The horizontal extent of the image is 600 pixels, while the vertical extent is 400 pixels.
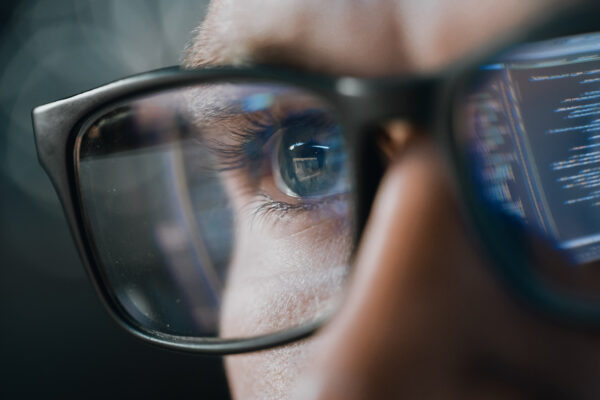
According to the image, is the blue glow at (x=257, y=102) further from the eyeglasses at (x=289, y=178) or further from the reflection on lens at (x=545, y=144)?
the reflection on lens at (x=545, y=144)

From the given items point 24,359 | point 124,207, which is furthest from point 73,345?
point 124,207

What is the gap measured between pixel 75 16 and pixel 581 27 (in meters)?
1.36

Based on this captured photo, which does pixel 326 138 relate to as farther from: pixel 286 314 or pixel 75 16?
pixel 75 16

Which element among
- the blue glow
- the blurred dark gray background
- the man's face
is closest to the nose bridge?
the man's face

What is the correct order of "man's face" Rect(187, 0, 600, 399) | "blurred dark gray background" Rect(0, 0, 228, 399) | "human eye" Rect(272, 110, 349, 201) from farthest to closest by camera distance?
"blurred dark gray background" Rect(0, 0, 228, 399) → "human eye" Rect(272, 110, 349, 201) → "man's face" Rect(187, 0, 600, 399)

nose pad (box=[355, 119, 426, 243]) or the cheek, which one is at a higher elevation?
nose pad (box=[355, 119, 426, 243])

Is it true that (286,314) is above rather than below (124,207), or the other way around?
below

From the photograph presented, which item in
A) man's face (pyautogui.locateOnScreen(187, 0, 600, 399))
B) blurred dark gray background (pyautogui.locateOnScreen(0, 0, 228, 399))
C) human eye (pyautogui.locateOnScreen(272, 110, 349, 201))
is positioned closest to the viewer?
man's face (pyautogui.locateOnScreen(187, 0, 600, 399))

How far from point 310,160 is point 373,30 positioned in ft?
0.63

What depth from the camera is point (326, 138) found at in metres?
0.50

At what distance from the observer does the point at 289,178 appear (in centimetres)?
62

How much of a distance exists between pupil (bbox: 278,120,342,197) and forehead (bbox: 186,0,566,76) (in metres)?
0.08

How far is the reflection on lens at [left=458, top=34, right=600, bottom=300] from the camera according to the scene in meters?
0.39

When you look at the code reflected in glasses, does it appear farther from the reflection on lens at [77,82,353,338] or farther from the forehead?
the reflection on lens at [77,82,353,338]
